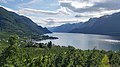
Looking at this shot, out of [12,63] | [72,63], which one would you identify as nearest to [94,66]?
[72,63]

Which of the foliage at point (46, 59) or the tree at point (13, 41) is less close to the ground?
the tree at point (13, 41)

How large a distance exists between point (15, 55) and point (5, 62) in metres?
2.34

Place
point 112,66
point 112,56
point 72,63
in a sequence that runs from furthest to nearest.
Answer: point 112,56, point 112,66, point 72,63

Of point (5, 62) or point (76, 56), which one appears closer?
point (5, 62)

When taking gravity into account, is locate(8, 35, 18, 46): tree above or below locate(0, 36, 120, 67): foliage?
above

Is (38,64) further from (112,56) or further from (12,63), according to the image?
(112,56)

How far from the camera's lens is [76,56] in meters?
111

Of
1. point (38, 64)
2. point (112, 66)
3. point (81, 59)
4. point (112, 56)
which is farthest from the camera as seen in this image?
point (112, 56)

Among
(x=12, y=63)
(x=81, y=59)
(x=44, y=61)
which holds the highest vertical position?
(x=12, y=63)

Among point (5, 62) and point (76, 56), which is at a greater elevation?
point (5, 62)

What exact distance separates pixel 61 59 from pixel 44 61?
2797 cm

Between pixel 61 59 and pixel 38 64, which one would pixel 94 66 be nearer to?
pixel 61 59

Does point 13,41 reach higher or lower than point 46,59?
higher

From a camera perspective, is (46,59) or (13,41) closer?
(13,41)
